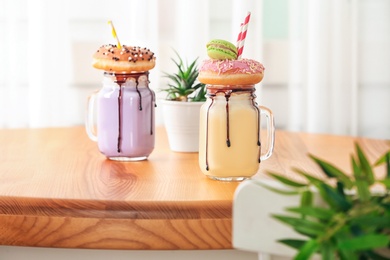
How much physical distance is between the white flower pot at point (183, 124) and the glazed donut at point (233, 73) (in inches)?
12.2

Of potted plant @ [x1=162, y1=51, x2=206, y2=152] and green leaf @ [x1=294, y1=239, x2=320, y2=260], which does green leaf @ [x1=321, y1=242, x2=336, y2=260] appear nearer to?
green leaf @ [x1=294, y1=239, x2=320, y2=260]

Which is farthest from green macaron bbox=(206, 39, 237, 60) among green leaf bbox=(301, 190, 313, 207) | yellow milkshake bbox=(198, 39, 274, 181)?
green leaf bbox=(301, 190, 313, 207)

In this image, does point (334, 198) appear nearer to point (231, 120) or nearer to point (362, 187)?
point (362, 187)

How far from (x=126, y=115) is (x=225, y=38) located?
1.79m

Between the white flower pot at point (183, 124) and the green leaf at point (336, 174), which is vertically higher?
the green leaf at point (336, 174)

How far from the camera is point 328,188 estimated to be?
28.7 inches

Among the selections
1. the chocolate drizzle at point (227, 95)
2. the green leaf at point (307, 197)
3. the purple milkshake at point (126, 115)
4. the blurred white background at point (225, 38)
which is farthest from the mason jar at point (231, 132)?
the blurred white background at point (225, 38)

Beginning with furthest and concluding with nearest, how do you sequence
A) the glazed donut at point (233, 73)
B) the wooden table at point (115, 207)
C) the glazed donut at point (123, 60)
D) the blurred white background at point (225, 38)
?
the blurred white background at point (225, 38) < the glazed donut at point (123, 60) < the glazed donut at point (233, 73) < the wooden table at point (115, 207)

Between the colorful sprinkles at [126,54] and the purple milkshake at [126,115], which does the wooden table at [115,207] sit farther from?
the colorful sprinkles at [126,54]

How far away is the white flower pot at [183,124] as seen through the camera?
1.83 metres

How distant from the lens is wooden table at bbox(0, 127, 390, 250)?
1.31 metres

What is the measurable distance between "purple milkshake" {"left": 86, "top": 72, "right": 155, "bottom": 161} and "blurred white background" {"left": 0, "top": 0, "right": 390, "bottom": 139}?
1615 mm

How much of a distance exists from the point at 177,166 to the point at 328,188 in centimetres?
98

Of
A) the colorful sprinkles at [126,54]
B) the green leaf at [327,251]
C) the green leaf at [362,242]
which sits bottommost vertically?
the green leaf at [327,251]
